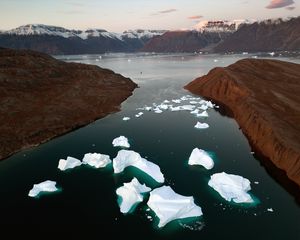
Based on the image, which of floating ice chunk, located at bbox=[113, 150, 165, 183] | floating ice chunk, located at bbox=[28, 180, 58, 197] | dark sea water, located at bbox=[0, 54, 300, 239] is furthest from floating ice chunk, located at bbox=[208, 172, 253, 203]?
floating ice chunk, located at bbox=[28, 180, 58, 197]

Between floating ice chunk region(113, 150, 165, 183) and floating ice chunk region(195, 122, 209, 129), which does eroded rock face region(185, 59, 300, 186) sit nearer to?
floating ice chunk region(195, 122, 209, 129)

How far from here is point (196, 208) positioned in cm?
2278

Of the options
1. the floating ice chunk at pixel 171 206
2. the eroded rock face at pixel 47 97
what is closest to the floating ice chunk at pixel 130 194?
the floating ice chunk at pixel 171 206

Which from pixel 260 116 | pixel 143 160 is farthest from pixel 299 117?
pixel 143 160

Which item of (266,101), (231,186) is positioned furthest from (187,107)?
(231,186)

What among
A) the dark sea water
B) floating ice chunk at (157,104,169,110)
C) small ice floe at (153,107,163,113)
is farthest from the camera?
floating ice chunk at (157,104,169,110)

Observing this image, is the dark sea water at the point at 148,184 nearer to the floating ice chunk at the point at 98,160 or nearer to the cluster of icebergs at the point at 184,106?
the floating ice chunk at the point at 98,160

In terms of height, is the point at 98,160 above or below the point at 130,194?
below

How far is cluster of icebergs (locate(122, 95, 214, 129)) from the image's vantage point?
5079cm

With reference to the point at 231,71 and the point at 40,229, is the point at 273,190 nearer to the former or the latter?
the point at 40,229

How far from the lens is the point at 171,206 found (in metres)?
22.9

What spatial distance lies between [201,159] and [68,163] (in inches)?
491

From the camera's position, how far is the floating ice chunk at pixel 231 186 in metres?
24.7

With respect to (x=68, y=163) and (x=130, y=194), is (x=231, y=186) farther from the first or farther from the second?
(x=68, y=163)
